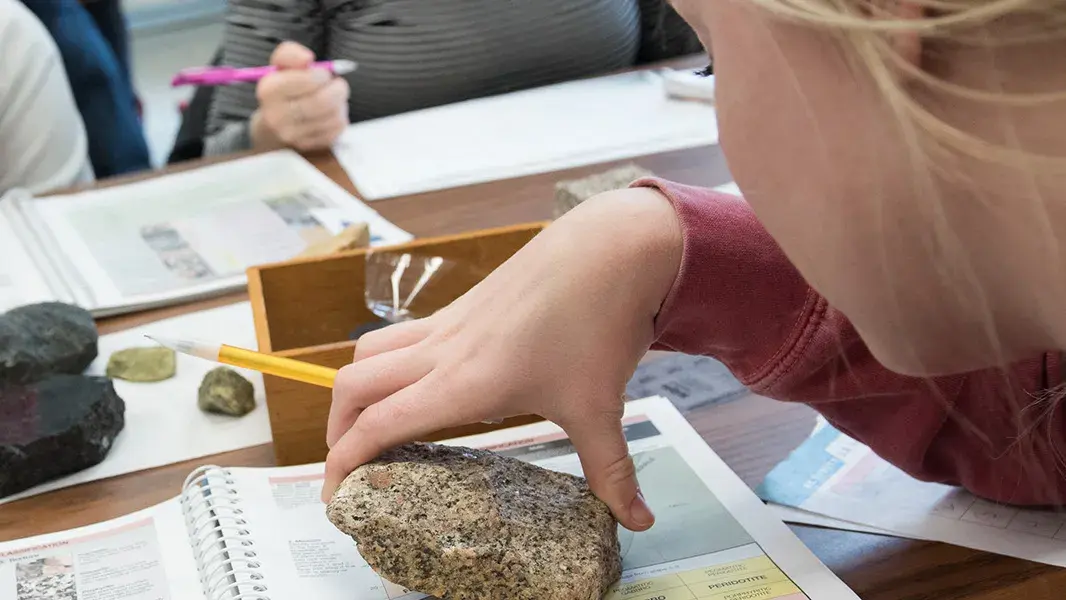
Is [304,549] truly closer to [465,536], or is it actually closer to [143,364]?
[465,536]

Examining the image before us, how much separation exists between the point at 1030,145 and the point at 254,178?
949mm

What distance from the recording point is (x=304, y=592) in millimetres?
578

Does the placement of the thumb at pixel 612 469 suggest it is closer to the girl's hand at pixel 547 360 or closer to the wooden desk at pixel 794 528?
the girl's hand at pixel 547 360

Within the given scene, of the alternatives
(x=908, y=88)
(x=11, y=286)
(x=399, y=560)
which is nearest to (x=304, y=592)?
(x=399, y=560)

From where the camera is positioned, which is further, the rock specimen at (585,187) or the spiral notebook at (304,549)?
the rock specimen at (585,187)

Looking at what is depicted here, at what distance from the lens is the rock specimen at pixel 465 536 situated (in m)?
0.54

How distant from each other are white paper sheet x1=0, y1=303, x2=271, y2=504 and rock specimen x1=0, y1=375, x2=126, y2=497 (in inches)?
0.4

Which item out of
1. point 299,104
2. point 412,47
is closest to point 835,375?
point 299,104

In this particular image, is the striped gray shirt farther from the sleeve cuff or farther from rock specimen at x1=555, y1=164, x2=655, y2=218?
the sleeve cuff

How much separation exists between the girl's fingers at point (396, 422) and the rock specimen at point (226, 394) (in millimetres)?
201

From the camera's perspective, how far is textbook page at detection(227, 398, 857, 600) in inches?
22.7

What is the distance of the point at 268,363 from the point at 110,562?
0.49ft

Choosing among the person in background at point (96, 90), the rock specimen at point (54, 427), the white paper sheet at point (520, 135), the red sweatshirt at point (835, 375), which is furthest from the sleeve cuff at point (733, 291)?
the person in background at point (96, 90)

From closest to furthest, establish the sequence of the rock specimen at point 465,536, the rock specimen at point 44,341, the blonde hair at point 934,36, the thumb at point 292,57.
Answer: the blonde hair at point 934,36, the rock specimen at point 465,536, the rock specimen at point 44,341, the thumb at point 292,57
